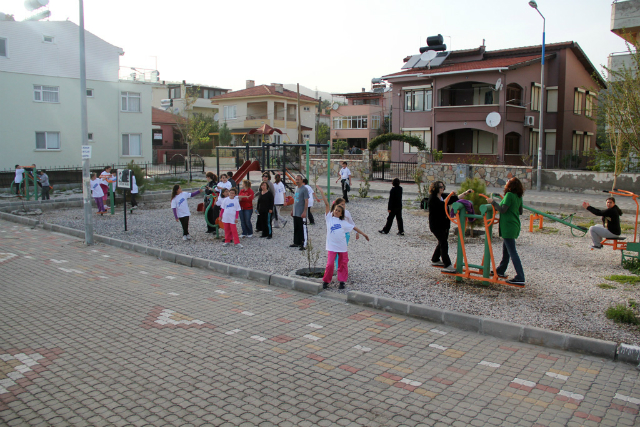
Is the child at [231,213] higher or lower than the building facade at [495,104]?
lower

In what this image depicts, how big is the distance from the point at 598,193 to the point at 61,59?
32.4 meters

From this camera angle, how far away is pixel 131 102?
1400 inches

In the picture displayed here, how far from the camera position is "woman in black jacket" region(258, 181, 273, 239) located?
12781 mm

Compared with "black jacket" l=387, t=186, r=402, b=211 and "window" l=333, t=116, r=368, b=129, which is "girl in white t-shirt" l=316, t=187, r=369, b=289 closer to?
"black jacket" l=387, t=186, r=402, b=211

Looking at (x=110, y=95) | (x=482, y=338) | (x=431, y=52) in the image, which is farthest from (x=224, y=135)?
(x=482, y=338)

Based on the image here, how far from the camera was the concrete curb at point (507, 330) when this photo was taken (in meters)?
5.75

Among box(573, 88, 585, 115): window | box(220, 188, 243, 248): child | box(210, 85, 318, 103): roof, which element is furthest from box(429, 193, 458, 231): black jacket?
box(210, 85, 318, 103): roof

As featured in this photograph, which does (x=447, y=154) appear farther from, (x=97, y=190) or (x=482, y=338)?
(x=482, y=338)

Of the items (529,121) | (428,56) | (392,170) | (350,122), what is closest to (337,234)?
(392,170)

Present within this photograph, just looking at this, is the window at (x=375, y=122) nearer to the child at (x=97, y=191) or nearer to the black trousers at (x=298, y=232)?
the child at (x=97, y=191)

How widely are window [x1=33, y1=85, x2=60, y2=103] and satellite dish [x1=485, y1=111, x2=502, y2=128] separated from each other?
2840cm

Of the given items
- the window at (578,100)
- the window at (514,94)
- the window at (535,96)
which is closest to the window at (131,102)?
the window at (514,94)

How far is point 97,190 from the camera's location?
17.3 meters

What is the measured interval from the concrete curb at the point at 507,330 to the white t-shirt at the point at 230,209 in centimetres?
504
